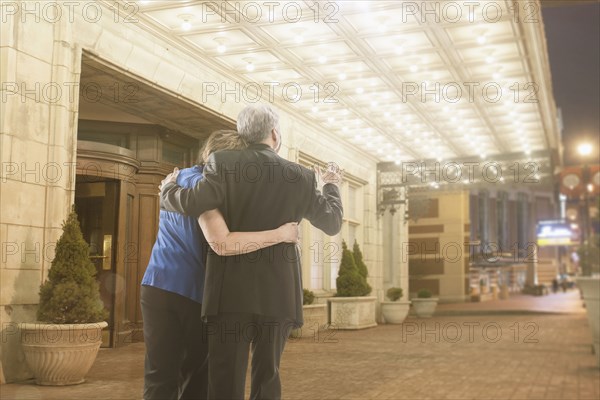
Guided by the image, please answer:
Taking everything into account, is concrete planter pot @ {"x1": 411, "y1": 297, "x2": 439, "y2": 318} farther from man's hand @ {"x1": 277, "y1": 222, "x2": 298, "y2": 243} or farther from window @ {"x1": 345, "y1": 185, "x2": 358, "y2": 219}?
man's hand @ {"x1": 277, "y1": 222, "x2": 298, "y2": 243}

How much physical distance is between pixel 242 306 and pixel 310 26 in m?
7.75

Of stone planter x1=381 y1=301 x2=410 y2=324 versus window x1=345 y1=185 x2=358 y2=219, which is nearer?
stone planter x1=381 y1=301 x2=410 y2=324

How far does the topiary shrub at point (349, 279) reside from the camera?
578 inches

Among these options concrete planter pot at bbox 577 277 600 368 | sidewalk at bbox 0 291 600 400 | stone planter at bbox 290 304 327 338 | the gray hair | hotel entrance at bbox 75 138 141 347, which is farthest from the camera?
stone planter at bbox 290 304 327 338

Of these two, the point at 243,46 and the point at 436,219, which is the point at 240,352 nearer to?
the point at 243,46

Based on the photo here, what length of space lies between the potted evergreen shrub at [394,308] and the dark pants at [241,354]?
49.1 ft

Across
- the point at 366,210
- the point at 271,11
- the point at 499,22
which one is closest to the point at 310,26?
the point at 271,11

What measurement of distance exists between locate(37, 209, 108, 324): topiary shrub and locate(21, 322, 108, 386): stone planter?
0.13 metres

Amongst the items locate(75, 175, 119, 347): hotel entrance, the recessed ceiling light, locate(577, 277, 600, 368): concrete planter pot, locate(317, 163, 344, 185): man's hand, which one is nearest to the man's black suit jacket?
locate(317, 163, 344, 185): man's hand

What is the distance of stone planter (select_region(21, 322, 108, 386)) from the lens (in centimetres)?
643

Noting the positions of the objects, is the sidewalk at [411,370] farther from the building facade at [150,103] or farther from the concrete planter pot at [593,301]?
the building facade at [150,103]

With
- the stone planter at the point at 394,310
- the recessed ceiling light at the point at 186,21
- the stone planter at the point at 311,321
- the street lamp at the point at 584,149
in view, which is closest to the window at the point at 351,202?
the stone planter at the point at 394,310

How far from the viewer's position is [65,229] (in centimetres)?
688

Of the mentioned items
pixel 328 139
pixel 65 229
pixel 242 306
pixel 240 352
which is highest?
pixel 328 139
